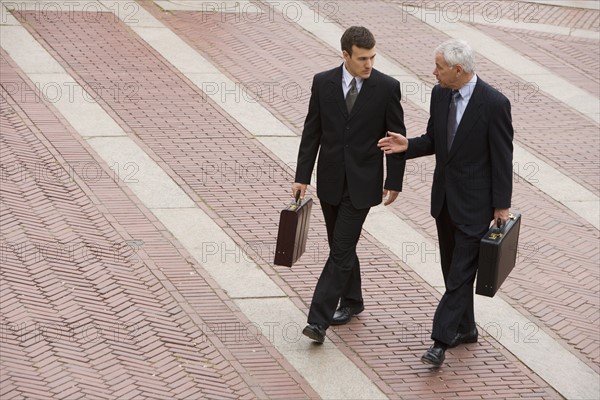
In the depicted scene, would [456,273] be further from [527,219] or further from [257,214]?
[527,219]

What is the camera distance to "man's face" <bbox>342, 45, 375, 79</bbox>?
7723 millimetres

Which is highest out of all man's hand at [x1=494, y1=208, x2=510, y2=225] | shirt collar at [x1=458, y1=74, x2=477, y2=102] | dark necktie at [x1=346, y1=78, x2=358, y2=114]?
shirt collar at [x1=458, y1=74, x2=477, y2=102]

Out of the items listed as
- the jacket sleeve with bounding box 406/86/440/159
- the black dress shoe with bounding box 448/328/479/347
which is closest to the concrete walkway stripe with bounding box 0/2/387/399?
the black dress shoe with bounding box 448/328/479/347

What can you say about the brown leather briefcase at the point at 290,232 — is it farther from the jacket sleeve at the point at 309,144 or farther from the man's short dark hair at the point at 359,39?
the man's short dark hair at the point at 359,39

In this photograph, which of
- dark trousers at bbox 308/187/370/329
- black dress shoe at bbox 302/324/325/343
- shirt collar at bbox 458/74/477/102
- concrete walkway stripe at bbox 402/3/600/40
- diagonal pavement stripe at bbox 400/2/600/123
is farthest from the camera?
concrete walkway stripe at bbox 402/3/600/40

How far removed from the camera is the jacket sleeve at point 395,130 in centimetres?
793

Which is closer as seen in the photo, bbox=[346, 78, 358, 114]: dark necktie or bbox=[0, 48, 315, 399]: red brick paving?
bbox=[0, 48, 315, 399]: red brick paving

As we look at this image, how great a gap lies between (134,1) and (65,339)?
10126 millimetres

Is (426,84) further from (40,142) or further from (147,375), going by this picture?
(147,375)

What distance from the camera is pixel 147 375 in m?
7.86

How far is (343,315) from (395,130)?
160cm

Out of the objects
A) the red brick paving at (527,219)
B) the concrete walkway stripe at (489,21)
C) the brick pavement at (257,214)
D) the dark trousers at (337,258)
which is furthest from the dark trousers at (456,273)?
the concrete walkway stripe at (489,21)

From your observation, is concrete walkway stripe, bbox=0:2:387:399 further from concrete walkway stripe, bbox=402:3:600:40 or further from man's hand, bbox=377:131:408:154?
concrete walkway stripe, bbox=402:3:600:40

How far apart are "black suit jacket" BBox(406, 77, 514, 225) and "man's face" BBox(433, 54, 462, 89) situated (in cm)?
16
